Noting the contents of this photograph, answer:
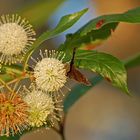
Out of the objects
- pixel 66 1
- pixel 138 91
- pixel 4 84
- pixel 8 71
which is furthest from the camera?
pixel 138 91

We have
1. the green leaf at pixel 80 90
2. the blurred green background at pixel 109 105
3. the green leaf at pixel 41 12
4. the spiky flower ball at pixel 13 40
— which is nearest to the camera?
the spiky flower ball at pixel 13 40

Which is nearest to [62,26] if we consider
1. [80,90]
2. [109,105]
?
[80,90]

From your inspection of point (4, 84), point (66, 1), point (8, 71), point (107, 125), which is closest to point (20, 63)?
point (8, 71)

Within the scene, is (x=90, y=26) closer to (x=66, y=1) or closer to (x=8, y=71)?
(x=8, y=71)

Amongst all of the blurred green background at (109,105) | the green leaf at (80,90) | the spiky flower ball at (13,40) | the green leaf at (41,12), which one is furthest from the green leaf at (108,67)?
the blurred green background at (109,105)

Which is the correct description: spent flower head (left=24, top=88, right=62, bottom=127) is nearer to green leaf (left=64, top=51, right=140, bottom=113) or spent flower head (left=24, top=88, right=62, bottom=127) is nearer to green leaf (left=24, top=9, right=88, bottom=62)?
green leaf (left=24, top=9, right=88, bottom=62)

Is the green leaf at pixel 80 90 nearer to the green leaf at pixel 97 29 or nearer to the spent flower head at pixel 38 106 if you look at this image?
the green leaf at pixel 97 29
